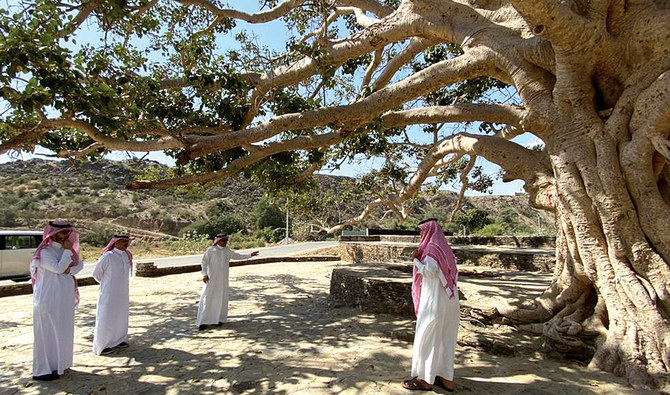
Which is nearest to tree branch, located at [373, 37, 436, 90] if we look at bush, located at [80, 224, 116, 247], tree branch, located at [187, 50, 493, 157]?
tree branch, located at [187, 50, 493, 157]

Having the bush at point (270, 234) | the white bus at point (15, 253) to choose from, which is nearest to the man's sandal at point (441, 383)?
the white bus at point (15, 253)

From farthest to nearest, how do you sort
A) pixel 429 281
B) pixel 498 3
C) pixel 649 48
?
pixel 498 3 → pixel 649 48 → pixel 429 281

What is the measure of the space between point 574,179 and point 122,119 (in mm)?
5643

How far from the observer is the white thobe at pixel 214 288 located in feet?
19.8

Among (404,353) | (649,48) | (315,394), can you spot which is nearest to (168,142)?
(315,394)

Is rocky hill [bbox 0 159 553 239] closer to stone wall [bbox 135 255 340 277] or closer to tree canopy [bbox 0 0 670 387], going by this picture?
stone wall [bbox 135 255 340 277]

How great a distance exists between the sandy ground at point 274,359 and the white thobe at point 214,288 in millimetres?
259

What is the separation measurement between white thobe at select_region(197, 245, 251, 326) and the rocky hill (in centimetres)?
2193

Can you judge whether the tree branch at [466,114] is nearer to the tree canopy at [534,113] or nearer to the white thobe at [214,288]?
the tree canopy at [534,113]

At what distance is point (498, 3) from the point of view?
592cm

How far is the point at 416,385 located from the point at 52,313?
3759mm

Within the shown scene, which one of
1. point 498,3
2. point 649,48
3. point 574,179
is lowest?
point 574,179

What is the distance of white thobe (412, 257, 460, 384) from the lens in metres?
3.48

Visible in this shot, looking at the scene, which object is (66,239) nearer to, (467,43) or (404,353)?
(404,353)
